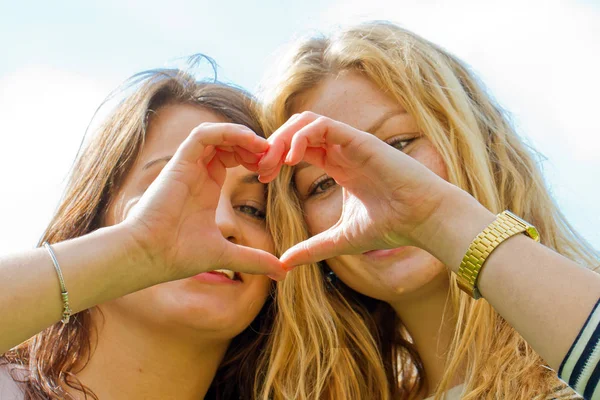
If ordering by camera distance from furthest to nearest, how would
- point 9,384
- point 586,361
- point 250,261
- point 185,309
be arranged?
point 185,309 < point 9,384 < point 250,261 < point 586,361

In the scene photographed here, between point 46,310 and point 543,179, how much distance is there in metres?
2.40

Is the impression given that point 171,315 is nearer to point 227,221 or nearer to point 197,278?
point 197,278

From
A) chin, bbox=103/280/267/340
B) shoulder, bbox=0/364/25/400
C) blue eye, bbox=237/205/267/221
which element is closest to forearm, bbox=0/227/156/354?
chin, bbox=103/280/267/340

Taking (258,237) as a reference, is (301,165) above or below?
above

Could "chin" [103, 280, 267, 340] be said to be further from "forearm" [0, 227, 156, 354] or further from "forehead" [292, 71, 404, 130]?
"forehead" [292, 71, 404, 130]

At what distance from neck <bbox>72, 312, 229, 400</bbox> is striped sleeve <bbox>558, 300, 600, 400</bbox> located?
69.0 inches

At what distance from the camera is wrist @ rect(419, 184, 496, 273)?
1891 millimetres

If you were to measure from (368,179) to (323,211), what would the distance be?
89 cm

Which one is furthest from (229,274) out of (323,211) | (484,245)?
(484,245)

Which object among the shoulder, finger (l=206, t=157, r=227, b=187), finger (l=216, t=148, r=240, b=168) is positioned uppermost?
finger (l=216, t=148, r=240, b=168)

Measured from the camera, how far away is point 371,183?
2.11m

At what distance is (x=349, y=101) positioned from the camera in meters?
2.98

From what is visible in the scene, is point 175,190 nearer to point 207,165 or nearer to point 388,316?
point 207,165

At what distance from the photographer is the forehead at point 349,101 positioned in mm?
2883
